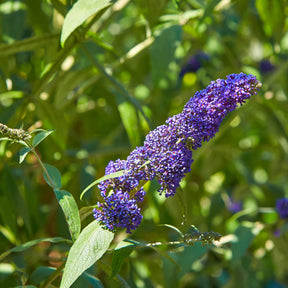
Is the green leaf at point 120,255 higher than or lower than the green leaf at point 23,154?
lower

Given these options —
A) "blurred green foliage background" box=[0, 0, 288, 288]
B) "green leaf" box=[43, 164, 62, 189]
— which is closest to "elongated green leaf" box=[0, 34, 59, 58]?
"blurred green foliage background" box=[0, 0, 288, 288]

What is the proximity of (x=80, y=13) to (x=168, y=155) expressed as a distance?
0.30m

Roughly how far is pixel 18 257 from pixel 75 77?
49 cm

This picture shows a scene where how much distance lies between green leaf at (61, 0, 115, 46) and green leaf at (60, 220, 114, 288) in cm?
33

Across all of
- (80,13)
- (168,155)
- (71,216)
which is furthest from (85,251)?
(80,13)

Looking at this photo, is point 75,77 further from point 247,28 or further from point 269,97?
point 247,28

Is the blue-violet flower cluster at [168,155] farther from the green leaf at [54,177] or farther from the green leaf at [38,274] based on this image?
the green leaf at [38,274]

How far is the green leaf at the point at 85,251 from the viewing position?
2.23 ft

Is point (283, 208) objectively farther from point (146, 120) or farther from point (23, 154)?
point (23, 154)

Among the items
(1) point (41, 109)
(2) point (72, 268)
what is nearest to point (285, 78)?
(1) point (41, 109)

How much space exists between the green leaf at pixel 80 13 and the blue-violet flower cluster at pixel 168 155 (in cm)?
23

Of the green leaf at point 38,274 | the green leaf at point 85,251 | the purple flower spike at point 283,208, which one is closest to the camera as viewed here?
the green leaf at point 85,251

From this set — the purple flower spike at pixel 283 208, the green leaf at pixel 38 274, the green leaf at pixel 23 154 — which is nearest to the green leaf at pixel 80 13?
the green leaf at pixel 23 154

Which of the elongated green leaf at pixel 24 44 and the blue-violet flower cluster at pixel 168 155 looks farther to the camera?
the elongated green leaf at pixel 24 44
